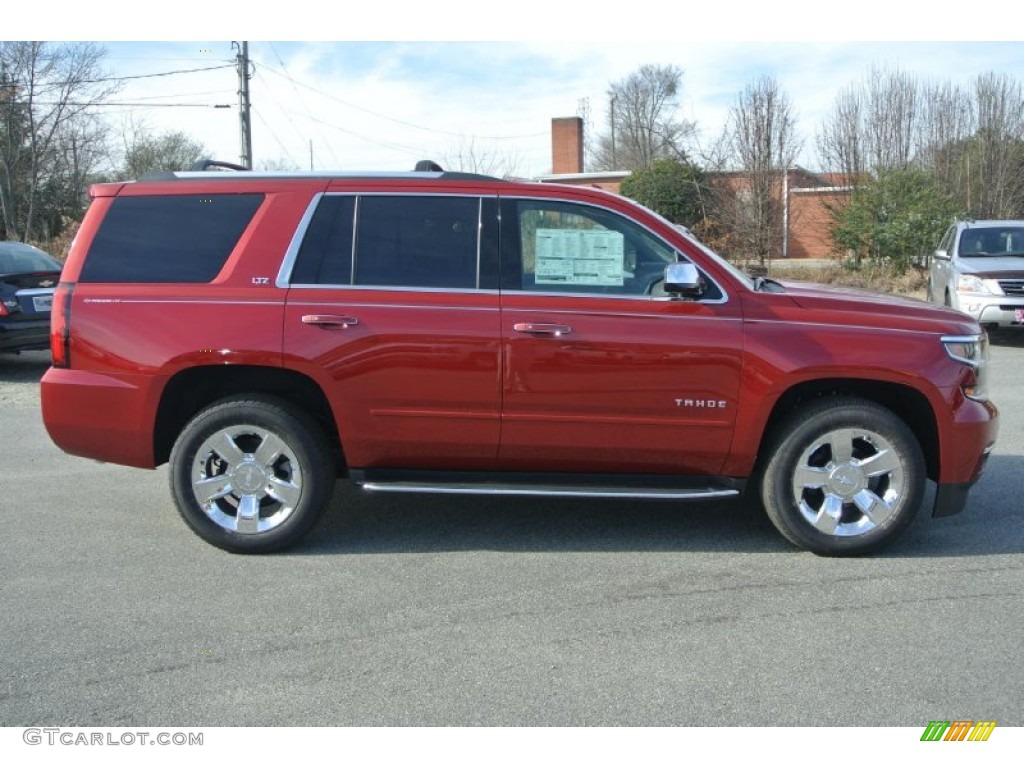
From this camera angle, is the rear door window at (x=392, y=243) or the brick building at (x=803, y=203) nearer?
the rear door window at (x=392, y=243)

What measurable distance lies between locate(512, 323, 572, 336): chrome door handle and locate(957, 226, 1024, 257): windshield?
10.9m

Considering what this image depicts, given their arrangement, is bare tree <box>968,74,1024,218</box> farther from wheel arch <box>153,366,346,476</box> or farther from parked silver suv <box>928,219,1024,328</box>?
wheel arch <box>153,366,346,476</box>

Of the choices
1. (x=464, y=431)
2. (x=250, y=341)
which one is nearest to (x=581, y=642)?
(x=464, y=431)

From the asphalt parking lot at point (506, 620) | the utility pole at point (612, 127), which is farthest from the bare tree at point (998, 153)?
A: the utility pole at point (612, 127)

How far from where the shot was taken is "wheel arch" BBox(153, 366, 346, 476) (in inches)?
192

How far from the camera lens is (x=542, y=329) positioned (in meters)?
4.60

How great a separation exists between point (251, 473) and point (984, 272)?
1094 centimetres

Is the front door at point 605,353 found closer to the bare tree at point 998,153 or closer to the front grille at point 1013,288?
the front grille at point 1013,288

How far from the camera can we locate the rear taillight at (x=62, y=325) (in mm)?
4793

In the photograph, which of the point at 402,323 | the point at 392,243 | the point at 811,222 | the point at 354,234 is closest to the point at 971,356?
the point at 402,323

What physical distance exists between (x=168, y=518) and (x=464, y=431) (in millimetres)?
2027

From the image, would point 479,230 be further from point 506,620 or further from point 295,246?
point 506,620

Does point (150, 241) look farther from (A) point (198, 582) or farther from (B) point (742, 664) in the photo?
(B) point (742, 664)
